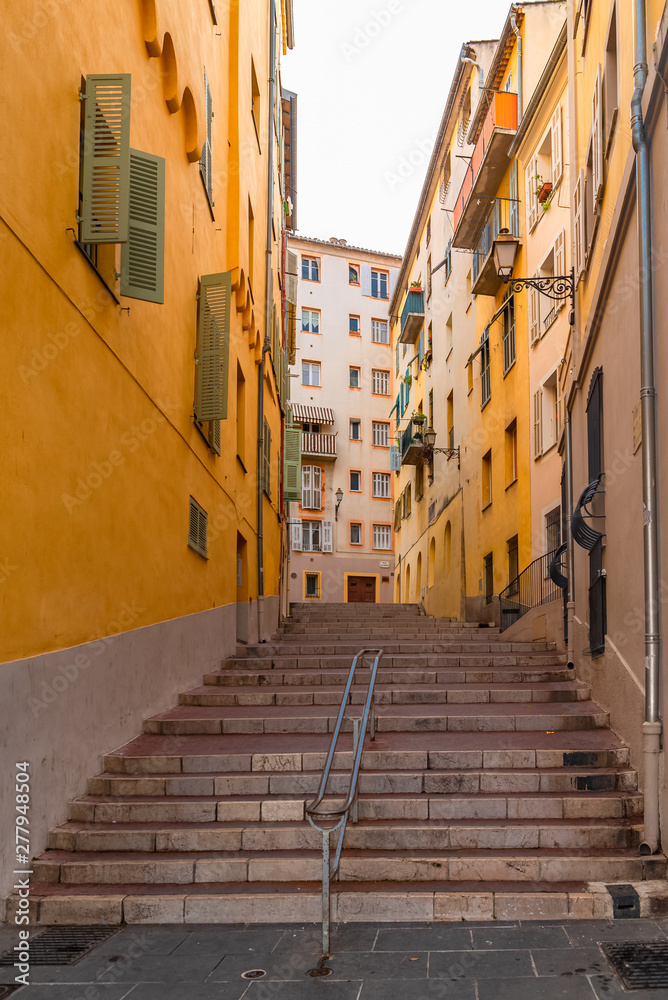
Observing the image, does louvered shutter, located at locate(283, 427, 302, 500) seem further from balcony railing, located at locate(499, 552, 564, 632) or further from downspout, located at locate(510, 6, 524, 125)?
downspout, located at locate(510, 6, 524, 125)

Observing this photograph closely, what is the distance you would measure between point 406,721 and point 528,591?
29.5ft

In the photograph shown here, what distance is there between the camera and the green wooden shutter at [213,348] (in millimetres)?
10992

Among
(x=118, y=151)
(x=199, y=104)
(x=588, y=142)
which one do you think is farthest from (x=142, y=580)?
(x=588, y=142)

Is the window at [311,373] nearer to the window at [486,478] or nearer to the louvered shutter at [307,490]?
the louvered shutter at [307,490]

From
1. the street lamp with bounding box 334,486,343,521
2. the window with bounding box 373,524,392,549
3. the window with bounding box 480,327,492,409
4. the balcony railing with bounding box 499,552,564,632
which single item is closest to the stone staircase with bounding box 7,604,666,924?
the balcony railing with bounding box 499,552,564,632

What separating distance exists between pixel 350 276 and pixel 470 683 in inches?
1463

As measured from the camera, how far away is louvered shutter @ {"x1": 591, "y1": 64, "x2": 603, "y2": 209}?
9.28 m

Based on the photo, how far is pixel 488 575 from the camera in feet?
70.2

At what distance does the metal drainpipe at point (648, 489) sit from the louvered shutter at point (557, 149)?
34.2 feet

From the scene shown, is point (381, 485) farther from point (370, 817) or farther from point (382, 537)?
point (370, 817)

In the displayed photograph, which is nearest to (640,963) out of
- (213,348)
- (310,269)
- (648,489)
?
(648,489)

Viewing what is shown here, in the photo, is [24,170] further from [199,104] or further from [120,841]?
[199,104]

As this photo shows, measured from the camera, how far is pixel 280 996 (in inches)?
173

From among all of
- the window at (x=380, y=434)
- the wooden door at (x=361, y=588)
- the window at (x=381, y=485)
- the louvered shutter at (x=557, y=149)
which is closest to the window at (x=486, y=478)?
the louvered shutter at (x=557, y=149)
